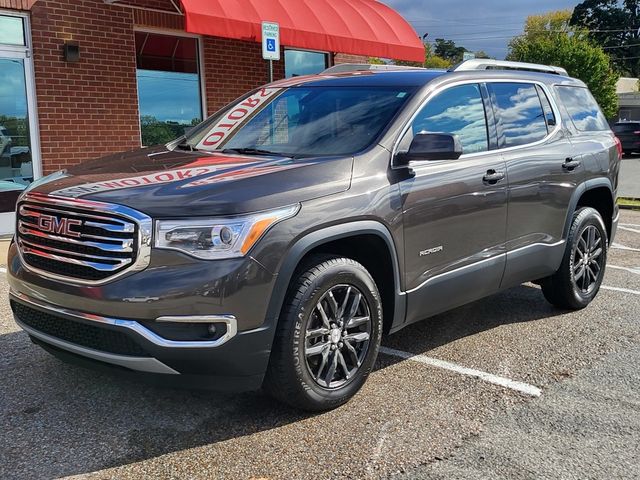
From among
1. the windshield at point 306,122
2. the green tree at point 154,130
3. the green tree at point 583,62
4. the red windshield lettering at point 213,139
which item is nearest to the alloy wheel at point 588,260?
the windshield at point 306,122

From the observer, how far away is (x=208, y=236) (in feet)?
10.4

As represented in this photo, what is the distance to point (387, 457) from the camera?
323 centimetres

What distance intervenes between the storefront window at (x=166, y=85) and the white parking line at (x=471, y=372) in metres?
7.24

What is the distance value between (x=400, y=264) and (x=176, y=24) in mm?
7875

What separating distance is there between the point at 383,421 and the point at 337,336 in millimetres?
507

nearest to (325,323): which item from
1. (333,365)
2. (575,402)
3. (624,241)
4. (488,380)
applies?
(333,365)

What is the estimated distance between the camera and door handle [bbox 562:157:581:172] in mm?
5266

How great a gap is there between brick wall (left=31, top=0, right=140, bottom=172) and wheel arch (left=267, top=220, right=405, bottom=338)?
680 centimetres

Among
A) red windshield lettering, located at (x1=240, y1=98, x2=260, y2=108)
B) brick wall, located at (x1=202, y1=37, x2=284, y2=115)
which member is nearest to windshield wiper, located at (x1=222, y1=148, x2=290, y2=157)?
red windshield lettering, located at (x1=240, y1=98, x2=260, y2=108)

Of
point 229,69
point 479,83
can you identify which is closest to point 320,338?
point 479,83

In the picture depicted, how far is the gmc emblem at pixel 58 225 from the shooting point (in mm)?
3312

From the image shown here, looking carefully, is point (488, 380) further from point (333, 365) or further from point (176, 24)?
point (176, 24)

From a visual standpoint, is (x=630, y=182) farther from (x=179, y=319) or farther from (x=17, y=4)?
(x=179, y=319)

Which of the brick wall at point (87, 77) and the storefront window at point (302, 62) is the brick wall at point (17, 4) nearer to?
the brick wall at point (87, 77)
